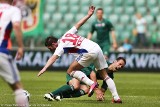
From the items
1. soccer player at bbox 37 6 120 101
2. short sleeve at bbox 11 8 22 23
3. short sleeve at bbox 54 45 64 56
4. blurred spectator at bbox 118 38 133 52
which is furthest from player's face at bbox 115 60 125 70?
blurred spectator at bbox 118 38 133 52

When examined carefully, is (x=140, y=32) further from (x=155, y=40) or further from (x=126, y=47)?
(x=126, y=47)

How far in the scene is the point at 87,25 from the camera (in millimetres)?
27109

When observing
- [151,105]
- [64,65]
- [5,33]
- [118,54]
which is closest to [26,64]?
[64,65]

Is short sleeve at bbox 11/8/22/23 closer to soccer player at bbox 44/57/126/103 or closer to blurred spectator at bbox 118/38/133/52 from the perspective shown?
soccer player at bbox 44/57/126/103

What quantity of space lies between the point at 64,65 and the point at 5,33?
16190mm

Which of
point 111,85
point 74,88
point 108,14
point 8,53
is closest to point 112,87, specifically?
point 111,85

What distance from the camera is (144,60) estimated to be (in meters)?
24.1

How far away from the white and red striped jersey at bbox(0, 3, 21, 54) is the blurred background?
635 inches

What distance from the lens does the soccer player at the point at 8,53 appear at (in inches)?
314

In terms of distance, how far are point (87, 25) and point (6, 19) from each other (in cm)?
1900

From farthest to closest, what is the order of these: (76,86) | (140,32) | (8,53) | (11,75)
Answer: (140,32) < (76,86) < (8,53) < (11,75)

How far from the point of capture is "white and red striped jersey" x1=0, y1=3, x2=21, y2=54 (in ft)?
26.6

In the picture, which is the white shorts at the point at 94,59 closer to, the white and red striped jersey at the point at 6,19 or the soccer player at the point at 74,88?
the soccer player at the point at 74,88

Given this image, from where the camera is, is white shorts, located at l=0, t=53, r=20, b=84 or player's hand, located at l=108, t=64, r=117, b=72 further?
player's hand, located at l=108, t=64, r=117, b=72
